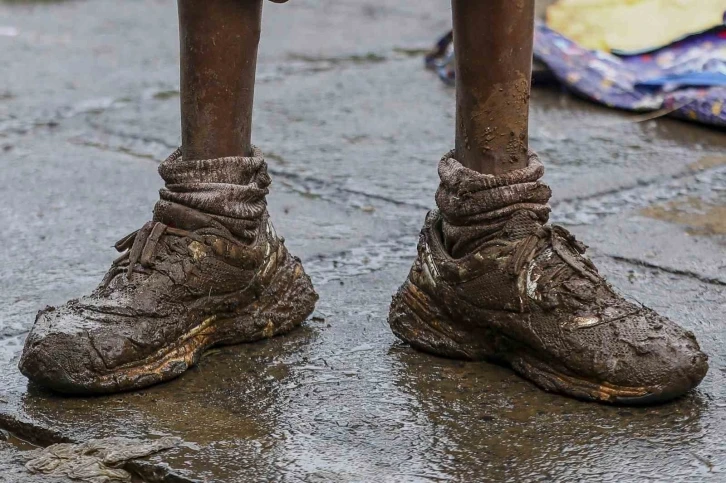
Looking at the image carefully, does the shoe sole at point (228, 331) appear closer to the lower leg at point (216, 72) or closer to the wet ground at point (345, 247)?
the wet ground at point (345, 247)

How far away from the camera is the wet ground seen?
152cm

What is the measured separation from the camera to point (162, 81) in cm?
392

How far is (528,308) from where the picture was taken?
1.74 m

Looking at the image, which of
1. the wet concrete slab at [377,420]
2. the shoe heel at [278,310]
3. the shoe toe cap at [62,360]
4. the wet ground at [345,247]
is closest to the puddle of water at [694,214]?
the wet ground at [345,247]

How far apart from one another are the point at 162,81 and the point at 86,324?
92.0 inches

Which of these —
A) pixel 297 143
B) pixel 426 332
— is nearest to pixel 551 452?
pixel 426 332

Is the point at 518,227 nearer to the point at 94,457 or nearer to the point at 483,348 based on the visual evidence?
the point at 483,348

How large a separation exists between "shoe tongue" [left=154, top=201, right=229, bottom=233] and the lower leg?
93 mm

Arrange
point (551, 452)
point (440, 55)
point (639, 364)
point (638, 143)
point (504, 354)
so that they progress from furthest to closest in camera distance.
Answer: point (440, 55)
point (638, 143)
point (504, 354)
point (639, 364)
point (551, 452)

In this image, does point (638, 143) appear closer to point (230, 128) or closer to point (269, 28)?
point (230, 128)

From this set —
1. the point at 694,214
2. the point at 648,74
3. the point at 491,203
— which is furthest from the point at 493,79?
the point at 648,74

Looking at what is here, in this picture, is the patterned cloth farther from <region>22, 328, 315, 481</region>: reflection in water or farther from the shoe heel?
<region>22, 328, 315, 481</region>: reflection in water

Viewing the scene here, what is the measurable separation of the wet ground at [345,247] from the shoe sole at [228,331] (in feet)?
0.07

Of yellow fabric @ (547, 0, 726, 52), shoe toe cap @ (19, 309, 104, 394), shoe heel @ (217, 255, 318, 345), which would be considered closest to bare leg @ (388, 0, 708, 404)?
shoe heel @ (217, 255, 318, 345)
